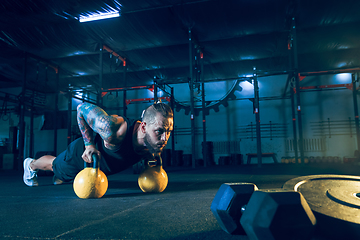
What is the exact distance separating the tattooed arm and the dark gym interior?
1.20ft

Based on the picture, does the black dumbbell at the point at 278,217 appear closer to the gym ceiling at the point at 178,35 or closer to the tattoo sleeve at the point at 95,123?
the tattoo sleeve at the point at 95,123

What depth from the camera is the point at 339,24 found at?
210 inches

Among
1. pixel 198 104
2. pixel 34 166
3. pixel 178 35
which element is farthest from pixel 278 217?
pixel 198 104

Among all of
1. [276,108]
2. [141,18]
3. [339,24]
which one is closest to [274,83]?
[276,108]

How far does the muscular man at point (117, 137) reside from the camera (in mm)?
1569

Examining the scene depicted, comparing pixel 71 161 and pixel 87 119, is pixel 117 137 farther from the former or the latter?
pixel 71 161

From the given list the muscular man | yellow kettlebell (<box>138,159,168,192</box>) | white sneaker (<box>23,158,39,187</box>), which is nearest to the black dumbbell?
the muscular man

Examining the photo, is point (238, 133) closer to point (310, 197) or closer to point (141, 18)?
point (141, 18)

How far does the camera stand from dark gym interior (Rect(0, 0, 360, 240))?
37.4 inches

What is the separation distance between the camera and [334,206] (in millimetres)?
776

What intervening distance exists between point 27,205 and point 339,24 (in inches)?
253

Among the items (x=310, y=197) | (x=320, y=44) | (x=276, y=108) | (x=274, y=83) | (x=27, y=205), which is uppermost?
(x=320, y=44)

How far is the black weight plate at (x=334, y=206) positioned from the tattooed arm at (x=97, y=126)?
3.55 feet

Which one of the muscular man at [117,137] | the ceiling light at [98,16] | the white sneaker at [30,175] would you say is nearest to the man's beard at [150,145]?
the muscular man at [117,137]
